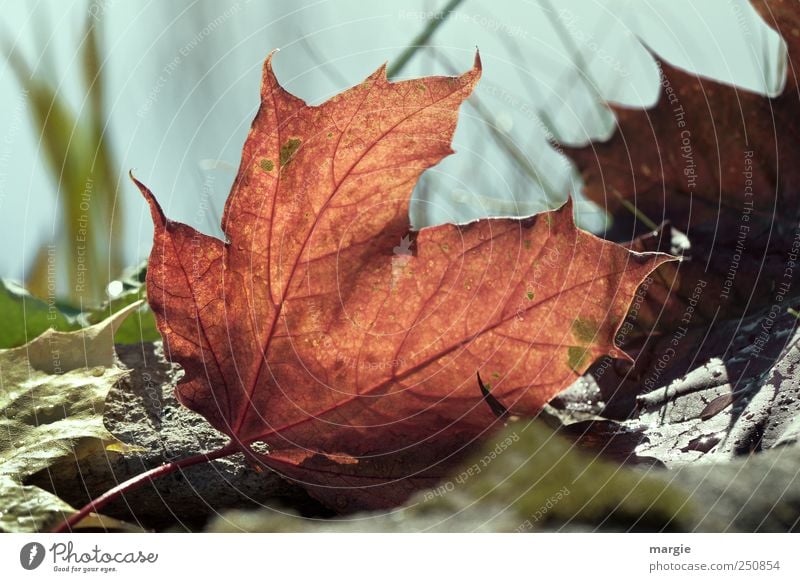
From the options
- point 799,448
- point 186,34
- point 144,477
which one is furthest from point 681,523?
point 186,34

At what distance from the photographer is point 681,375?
476 millimetres

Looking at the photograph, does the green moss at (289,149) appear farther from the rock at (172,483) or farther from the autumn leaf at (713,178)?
the autumn leaf at (713,178)

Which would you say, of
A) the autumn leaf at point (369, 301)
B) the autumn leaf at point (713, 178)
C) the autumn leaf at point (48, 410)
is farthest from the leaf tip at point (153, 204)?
the autumn leaf at point (713, 178)

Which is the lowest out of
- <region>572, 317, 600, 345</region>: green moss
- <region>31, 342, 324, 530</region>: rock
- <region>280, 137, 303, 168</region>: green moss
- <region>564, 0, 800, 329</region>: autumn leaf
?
<region>31, 342, 324, 530</region>: rock

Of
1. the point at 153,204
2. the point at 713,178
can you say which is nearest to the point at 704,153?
the point at 713,178

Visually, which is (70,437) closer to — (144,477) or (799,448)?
(144,477)

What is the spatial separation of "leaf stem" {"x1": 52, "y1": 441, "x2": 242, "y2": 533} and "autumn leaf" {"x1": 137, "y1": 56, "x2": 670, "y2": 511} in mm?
21

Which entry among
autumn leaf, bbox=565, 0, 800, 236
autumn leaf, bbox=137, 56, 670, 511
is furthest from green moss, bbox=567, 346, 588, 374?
autumn leaf, bbox=565, 0, 800, 236

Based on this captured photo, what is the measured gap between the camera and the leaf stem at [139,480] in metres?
0.39
